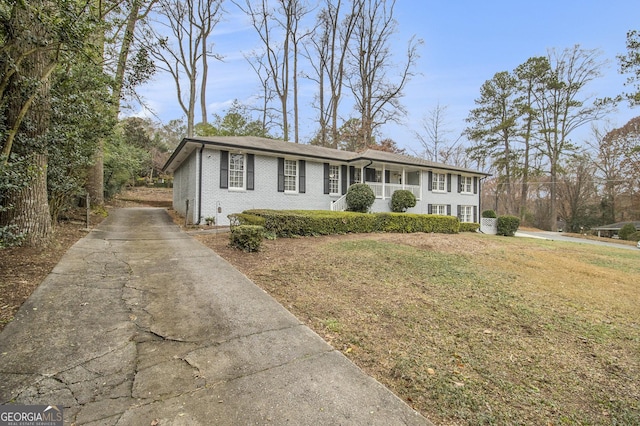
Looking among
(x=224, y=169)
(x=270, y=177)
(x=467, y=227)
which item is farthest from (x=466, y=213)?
(x=224, y=169)

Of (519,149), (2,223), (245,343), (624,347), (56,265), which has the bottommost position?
(624,347)

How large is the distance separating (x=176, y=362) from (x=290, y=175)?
11.3 metres

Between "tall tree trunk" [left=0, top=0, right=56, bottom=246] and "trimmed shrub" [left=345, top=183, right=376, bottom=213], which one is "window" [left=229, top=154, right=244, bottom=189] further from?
"tall tree trunk" [left=0, top=0, right=56, bottom=246]

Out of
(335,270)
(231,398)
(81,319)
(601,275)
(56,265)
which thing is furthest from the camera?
(601,275)

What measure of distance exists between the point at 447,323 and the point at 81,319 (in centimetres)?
416

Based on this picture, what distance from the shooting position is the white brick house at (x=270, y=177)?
1120cm

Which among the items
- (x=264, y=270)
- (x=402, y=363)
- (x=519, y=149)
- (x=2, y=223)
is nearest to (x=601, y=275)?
(x=402, y=363)

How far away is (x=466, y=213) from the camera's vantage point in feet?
67.5

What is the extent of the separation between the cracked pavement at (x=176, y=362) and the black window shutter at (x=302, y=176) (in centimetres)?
959

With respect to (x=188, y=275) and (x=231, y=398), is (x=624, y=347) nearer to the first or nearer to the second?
(x=231, y=398)

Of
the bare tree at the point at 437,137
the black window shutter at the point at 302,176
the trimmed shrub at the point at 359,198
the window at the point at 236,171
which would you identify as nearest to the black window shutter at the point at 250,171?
the window at the point at 236,171

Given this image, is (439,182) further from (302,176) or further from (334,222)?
(334,222)

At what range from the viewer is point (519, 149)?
2711 centimetres

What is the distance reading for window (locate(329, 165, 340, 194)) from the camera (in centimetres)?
1476
